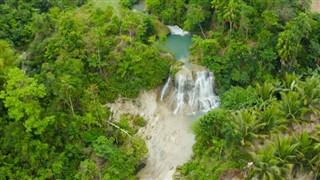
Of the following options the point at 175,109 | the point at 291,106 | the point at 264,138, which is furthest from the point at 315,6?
the point at 264,138

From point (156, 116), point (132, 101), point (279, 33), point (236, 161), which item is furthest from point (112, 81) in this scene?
point (279, 33)

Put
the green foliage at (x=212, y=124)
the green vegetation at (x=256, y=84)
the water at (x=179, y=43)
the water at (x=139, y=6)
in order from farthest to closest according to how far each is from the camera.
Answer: the water at (x=139, y=6), the water at (x=179, y=43), the green foliage at (x=212, y=124), the green vegetation at (x=256, y=84)

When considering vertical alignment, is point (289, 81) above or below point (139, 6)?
below

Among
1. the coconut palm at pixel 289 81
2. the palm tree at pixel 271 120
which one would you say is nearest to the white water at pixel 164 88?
the palm tree at pixel 271 120

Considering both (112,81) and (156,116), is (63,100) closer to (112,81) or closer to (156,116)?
(112,81)

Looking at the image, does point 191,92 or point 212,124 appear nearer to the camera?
point 212,124

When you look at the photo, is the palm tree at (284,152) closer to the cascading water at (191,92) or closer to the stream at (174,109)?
the stream at (174,109)

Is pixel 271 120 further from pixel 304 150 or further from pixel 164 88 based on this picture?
pixel 164 88
